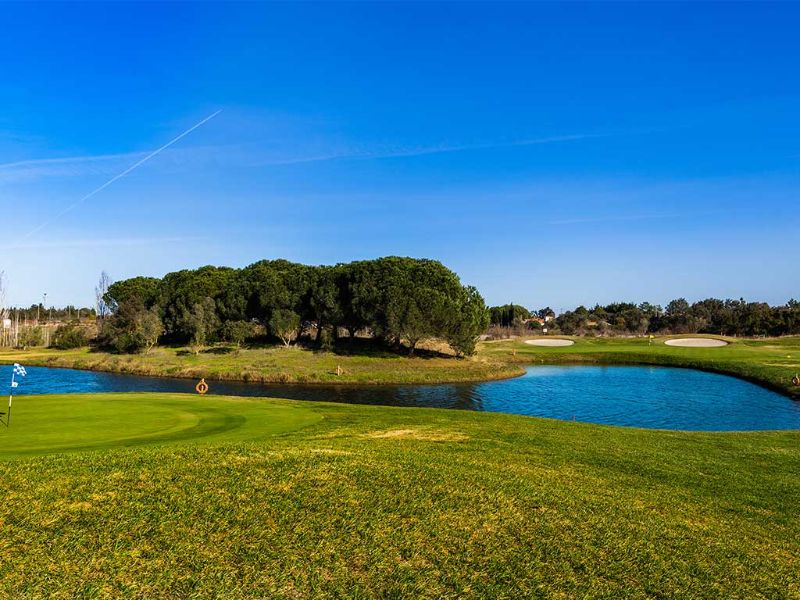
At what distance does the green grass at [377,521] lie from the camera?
6141 mm

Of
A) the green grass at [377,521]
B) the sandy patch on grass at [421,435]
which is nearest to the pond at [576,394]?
the sandy patch on grass at [421,435]

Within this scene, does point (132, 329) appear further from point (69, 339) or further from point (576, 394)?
point (576, 394)

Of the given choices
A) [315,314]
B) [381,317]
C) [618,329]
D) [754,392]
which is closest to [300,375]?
[381,317]

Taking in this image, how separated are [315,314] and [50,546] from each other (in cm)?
6395

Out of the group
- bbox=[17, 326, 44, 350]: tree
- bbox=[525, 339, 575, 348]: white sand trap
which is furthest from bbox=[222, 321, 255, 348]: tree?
bbox=[525, 339, 575, 348]: white sand trap

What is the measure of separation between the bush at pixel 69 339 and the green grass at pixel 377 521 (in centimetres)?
7774

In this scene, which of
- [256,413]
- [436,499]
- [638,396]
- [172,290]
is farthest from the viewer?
[172,290]

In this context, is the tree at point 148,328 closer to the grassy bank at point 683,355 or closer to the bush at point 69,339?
the bush at point 69,339

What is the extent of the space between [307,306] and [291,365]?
56.0 ft

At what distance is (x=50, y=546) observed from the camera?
6.36 m

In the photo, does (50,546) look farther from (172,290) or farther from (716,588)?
(172,290)

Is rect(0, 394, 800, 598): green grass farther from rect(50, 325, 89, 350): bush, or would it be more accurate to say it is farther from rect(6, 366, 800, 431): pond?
rect(50, 325, 89, 350): bush

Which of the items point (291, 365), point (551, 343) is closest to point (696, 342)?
point (551, 343)

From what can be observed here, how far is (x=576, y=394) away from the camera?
43688 mm
